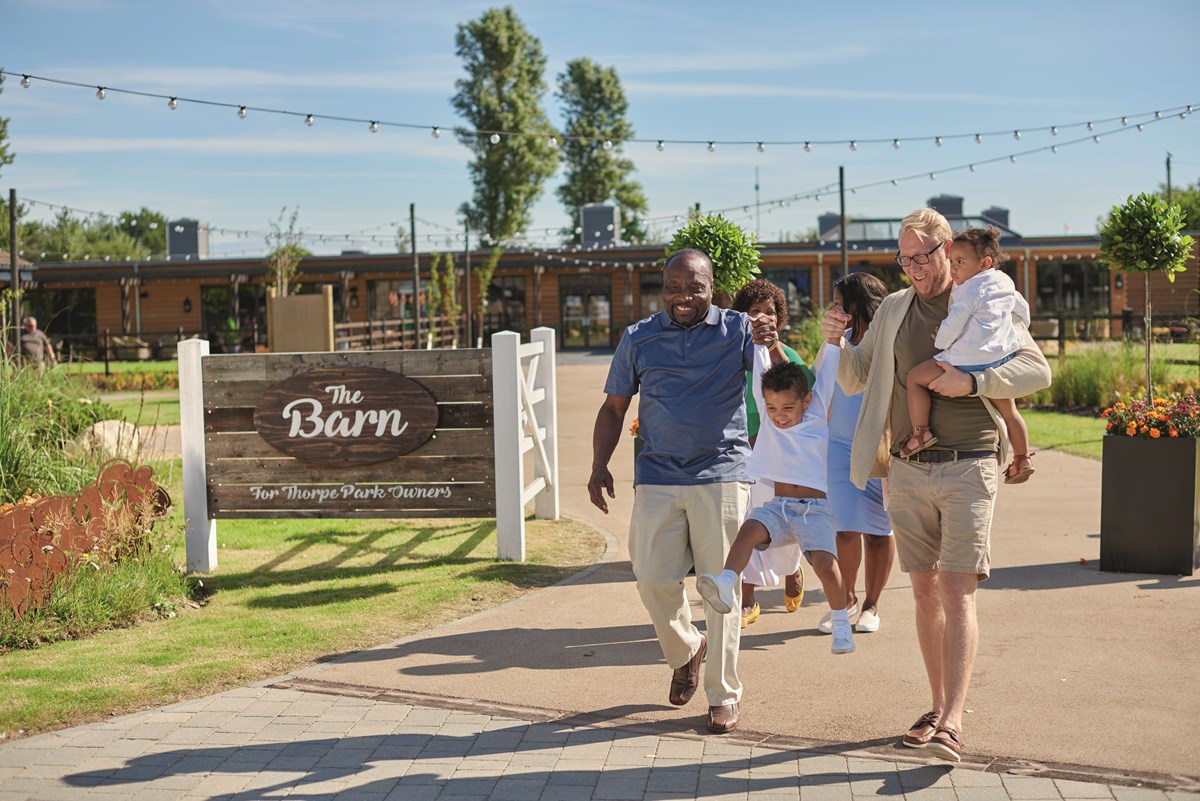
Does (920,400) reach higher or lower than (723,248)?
lower

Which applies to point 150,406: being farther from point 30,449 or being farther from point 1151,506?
point 1151,506

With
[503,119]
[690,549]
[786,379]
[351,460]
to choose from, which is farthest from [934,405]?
[503,119]

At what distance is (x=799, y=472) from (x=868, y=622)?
97 centimetres

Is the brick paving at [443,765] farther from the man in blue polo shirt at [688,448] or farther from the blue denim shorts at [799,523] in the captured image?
the blue denim shorts at [799,523]

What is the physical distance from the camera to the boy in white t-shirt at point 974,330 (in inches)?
175

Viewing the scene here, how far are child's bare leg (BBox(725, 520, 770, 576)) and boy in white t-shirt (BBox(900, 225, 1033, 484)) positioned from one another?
0.85 m

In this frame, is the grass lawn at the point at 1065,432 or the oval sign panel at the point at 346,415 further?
the grass lawn at the point at 1065,432

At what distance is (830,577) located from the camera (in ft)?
19.5

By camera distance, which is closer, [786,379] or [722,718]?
[722,718]

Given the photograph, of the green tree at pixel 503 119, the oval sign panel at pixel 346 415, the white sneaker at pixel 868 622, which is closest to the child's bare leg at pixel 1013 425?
the white sneaker at pixel 868 622

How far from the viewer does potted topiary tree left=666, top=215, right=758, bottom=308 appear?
9.10 meters

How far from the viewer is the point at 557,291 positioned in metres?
46.0

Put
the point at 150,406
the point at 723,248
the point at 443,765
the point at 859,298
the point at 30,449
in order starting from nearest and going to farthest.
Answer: the point at 443,765 < the point at 859,298 < the point at 30,449 < the point at 723,248 < the point at 150,406

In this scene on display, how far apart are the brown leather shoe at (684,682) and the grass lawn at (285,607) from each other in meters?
1.90
